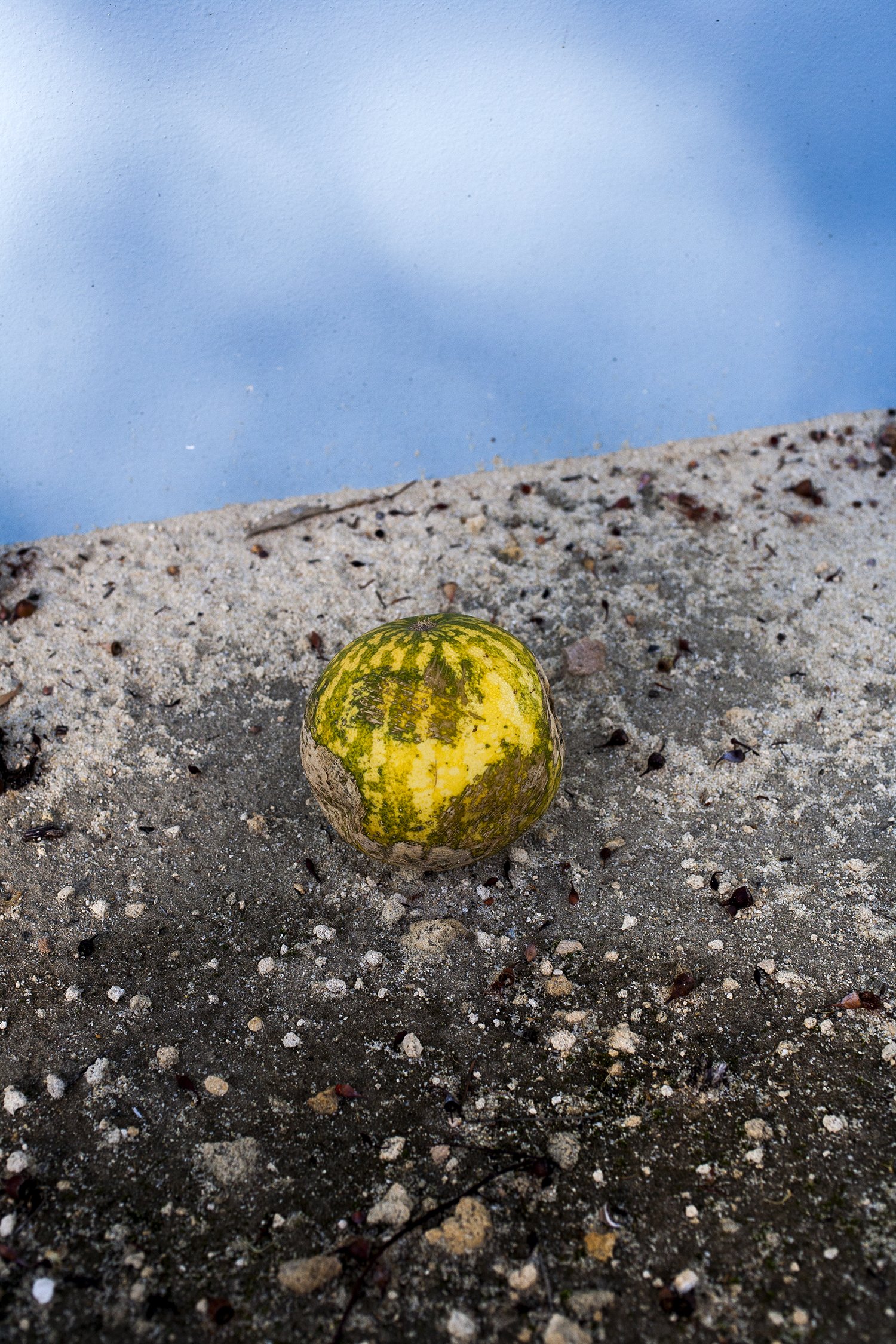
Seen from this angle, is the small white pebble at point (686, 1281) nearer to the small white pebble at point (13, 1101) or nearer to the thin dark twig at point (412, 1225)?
the thin dark twig at point (412, 1225)

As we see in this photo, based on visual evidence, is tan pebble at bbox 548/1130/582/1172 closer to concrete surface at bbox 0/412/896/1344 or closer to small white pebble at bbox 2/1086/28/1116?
concrete surface at bbox 0/412/896/1344

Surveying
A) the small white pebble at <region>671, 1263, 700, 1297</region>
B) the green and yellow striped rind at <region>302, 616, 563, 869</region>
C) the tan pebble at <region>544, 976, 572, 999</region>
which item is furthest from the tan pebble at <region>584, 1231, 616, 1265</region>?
the green and yellow striped rind at <region>302, 616, 563, 869</region>

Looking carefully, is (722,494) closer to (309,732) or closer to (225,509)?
(225,509)

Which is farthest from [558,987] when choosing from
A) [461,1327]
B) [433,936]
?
[461,1327]

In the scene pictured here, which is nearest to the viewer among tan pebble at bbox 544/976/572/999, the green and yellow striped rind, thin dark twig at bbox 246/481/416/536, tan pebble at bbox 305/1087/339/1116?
tan pebble at bbox 305/1087/339/1116

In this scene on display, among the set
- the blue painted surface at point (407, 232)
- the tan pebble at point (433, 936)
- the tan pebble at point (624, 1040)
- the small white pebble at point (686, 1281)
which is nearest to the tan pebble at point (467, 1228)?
the small white pebble at point (686, 1281)
